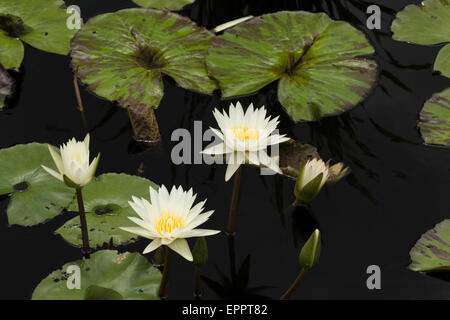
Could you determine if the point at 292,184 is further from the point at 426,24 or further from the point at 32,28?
the point at 32,28

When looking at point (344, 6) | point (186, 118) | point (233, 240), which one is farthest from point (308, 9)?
point (233, 240)

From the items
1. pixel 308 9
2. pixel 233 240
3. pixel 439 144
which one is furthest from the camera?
pixel 308 9

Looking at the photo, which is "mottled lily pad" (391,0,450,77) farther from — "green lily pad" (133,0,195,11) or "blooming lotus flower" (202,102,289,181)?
"blooming lotus flower" (202,102,289,181)

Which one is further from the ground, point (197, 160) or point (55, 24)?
point (55, 24)

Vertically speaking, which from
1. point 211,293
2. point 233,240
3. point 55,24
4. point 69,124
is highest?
point 55,24

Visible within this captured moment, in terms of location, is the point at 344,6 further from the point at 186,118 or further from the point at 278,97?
the point at 186,118

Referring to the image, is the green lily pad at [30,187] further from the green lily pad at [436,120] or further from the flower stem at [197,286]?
the green lily pad at [436,120]

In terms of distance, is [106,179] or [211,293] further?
[106,179]
